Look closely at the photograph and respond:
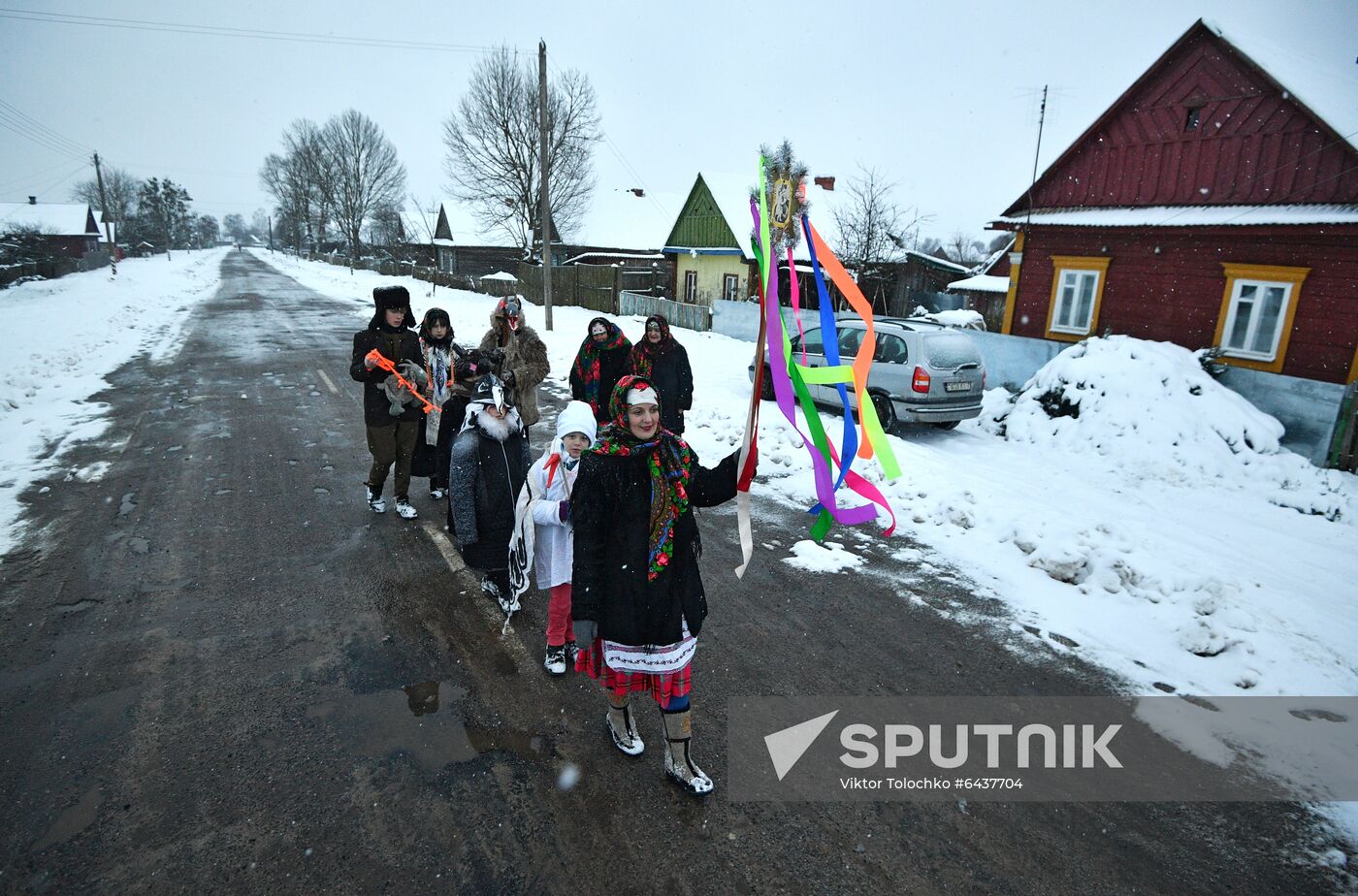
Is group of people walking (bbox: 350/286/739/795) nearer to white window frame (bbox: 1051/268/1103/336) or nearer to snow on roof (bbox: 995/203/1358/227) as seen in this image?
snow on roof (bbox: 995/203/1358/227)

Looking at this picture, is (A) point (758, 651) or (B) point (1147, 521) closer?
(A) point (758, 651)

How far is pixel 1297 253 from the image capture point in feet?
37.4

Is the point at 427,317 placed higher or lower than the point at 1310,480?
higher

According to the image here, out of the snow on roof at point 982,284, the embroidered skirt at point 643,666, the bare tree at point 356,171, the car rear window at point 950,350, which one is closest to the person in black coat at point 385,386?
the embroidered skirt at point 643,666

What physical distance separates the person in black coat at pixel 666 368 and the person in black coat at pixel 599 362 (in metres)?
0.44

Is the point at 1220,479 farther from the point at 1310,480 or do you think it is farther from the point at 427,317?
the point at 427,317

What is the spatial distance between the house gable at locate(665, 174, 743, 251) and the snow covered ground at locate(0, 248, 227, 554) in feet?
60.8

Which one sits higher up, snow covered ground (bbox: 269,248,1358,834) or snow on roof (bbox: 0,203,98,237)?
snow on roof (bbox: 0,203,98,237)

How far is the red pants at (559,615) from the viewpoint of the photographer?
3787 millimetres

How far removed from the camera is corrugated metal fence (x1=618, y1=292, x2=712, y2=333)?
20734mm

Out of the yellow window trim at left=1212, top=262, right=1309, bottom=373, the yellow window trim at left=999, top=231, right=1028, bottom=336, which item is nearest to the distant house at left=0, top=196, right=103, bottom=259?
the yellow window trim at left=999, top=231, right=1028, bottom=336

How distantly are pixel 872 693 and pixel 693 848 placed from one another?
5.02 feet

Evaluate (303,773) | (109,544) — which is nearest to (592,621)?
(303,773)

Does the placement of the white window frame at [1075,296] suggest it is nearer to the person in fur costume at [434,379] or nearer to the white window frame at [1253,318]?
the white window frame at [1253,318]
